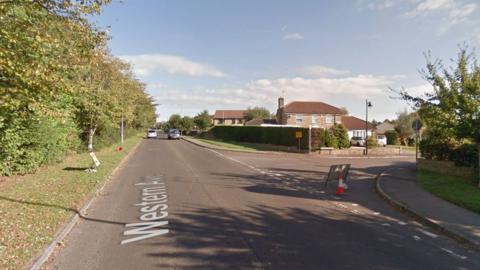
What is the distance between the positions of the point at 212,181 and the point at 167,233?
660 cm

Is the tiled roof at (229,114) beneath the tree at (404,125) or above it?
above

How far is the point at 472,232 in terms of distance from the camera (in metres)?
6.81

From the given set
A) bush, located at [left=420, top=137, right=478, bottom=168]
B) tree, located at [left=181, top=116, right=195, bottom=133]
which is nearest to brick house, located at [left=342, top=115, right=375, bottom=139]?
tree, located at [left=181, top=116, right=195, bottom=133]

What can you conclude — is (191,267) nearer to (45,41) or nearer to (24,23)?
(45,41)

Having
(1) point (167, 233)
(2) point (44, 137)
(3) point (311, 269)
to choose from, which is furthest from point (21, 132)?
(3) point (311, 269)

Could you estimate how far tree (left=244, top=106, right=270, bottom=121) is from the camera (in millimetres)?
115438

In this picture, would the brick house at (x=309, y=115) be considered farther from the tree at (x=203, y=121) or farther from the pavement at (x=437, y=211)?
the pavement at (x=437, y=211)

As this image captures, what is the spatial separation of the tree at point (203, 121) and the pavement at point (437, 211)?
243 feet

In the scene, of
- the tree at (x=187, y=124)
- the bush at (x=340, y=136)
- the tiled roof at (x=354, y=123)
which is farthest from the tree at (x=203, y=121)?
the bush at (x=340, y=136)

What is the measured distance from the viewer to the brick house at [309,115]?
61312 millimetres

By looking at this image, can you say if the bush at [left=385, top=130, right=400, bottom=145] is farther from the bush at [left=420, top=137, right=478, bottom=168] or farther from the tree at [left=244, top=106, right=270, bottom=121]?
the tree at [left=244, top=106, right=270, bottom=121]

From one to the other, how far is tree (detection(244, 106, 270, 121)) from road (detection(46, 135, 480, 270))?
104444 millimetres

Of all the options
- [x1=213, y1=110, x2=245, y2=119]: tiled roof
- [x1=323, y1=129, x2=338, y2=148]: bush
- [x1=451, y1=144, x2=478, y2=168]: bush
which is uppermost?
[x1=213, y1=110, x2=245, y2=119]: tiled roof

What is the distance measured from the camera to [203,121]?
86.1m
